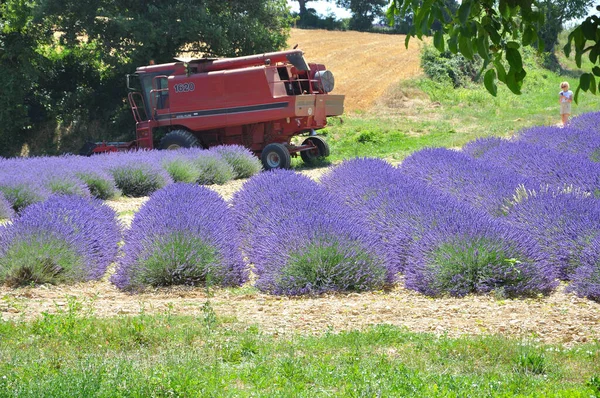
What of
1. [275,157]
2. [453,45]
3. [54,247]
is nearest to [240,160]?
[275,157]

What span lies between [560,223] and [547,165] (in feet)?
13.0

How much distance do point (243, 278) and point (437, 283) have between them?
2000 mm

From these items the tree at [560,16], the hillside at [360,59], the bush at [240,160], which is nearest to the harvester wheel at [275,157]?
the bush at [240,160]

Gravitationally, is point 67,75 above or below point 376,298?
above

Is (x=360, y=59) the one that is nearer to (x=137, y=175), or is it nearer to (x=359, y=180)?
(x=137, y=175)

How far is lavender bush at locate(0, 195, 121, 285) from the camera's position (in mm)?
7949

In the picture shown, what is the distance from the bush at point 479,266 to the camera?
288 inches

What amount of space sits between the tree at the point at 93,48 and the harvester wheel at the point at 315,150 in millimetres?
6319

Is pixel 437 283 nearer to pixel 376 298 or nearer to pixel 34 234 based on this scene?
pixel 376 298

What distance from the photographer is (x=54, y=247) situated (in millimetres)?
8234

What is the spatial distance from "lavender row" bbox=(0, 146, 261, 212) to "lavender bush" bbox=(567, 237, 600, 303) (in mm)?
8450

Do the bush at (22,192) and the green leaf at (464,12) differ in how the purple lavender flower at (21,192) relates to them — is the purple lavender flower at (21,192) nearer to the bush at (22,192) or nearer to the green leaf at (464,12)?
the bush at (22,192)

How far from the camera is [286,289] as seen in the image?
24.5ft

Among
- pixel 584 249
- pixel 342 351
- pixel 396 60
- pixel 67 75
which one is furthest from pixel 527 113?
pixel 342 351
